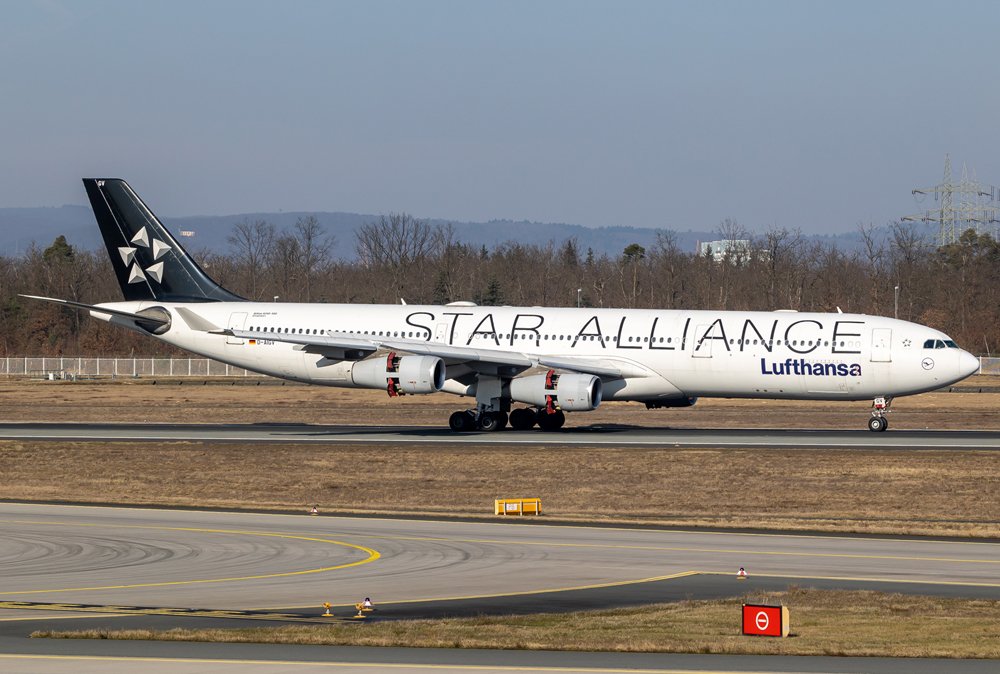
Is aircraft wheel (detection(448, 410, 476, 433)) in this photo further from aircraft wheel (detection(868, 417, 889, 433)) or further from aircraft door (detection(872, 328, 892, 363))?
aircraft door (detection(872, 328, 892, 363))

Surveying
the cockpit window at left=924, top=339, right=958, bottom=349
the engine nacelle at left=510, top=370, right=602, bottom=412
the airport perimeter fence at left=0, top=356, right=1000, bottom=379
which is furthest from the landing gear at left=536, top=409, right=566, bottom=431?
the airport perimeter fence at left=0, top=356, right=1000, bottom=379

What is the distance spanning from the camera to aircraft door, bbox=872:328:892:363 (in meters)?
Result: 49.3

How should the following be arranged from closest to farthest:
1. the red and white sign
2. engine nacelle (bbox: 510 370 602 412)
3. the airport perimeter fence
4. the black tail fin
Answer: the red and white sign → engine nacelle (bbox: 510 370 602 412) → the black tail fin → the airport perimeter fence

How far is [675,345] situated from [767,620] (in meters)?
33.5

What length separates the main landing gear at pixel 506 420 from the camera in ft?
172

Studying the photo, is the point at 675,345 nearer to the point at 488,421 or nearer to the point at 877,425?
the point at 488,421

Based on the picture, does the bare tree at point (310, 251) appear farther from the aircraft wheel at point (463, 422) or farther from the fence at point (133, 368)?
the aircraft wheel at point (463, 422)

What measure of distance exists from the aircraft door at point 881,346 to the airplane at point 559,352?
0.05 m

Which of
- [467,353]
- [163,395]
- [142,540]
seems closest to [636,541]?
[142,540]

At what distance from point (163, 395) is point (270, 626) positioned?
203 ft

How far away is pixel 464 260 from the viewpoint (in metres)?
169

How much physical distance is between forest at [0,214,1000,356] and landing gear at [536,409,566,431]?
62.6m

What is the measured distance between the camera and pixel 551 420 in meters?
53.7

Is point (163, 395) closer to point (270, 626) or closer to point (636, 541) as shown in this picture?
point (636, 541)
